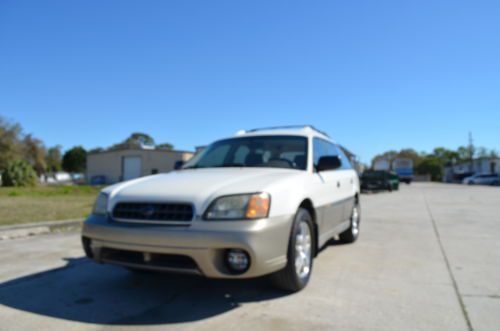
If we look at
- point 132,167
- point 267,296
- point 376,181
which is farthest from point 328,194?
point 132,167

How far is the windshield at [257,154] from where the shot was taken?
427cm

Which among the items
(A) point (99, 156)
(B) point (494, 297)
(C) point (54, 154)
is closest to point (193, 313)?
(B) point (494, 297)

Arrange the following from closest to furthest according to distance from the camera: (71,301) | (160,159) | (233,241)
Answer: (233,241), (71,301), (160,159)

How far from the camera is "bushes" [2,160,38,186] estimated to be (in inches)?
965

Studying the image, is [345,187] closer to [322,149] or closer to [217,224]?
[322,149]

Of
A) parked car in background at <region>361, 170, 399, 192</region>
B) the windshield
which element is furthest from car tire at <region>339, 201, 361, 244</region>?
parked car in background at <region>361, 170, 399, 192</region>

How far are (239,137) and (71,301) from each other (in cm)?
258

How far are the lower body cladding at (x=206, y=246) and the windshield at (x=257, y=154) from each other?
118 cm

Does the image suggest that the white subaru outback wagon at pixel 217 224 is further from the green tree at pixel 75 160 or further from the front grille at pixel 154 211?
the green tree at pixel 75 160

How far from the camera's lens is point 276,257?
3.08 metres

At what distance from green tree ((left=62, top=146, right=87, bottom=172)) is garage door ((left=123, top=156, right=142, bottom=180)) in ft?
145

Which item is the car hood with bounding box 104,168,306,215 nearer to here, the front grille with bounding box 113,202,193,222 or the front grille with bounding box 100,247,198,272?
the front grille with bounding box 113,202,193,222

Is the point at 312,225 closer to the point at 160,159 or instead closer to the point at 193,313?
the point at 193,313

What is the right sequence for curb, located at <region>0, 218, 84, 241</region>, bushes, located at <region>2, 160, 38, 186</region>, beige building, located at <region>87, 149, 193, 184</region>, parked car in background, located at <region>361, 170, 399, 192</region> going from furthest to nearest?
beige building, located at <region>87, 149, 193, 184</region>
bushes, located at <region>2, 160, 38, 186</region>
parked car in background, located at <region>361, 170, 399, 192</region>
curb, located at <region>0, 218, 84, 241</region>
